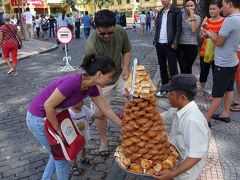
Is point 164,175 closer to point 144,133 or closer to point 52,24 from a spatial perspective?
point 144,133

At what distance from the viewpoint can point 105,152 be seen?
13.6 feet

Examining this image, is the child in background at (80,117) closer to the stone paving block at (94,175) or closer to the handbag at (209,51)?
the stone paving block at (94,175)

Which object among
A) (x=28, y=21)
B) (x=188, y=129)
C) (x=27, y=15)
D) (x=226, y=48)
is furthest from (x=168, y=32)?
(x=28, y=21)

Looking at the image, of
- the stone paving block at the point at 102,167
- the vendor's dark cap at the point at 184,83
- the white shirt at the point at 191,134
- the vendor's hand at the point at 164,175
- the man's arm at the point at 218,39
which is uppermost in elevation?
the man's arm at the point at 218,39

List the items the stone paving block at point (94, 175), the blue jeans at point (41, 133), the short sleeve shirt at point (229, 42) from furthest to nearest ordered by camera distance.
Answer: the short sleeve shirt at point (229, 42)
the stone paving block at point (94, 175)
the blue jeans at point (41, 133)

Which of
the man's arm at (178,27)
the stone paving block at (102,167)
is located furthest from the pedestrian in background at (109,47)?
the man's arm at (178,27)

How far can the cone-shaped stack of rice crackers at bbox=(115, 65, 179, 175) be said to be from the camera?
8.36 ft

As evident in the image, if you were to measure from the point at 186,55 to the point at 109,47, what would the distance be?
10.3 ft

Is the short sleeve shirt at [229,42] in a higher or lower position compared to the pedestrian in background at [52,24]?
higher

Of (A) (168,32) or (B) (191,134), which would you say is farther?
(A) (168,32)

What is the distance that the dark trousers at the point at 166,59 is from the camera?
6.28 m

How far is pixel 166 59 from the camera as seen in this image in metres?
6.70

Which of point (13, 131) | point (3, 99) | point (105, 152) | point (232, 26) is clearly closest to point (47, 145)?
point (105, 152)

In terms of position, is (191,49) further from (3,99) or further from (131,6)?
(131,6)
